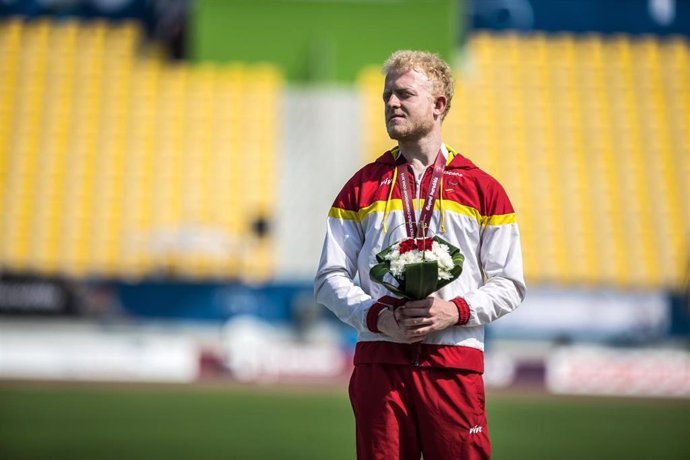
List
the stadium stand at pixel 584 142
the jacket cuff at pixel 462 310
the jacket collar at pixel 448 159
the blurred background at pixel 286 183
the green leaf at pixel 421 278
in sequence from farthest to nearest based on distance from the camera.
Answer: the stadium stand at pixel 584 142 → the blurred background at pixel 286 183 → the jacket collar at pixel 448 159 → the jacket cuff at pixel 462 310 → the green leaf at pixel 421 278

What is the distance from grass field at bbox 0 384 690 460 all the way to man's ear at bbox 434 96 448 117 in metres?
5.22

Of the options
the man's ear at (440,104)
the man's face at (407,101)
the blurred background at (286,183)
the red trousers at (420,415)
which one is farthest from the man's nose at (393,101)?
the blurred background at (286,183)

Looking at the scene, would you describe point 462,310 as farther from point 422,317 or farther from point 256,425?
point 256,425

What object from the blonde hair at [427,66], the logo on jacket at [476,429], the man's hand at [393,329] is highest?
the blonde hair at [427,66]

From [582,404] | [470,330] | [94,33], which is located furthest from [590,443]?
[94,33]

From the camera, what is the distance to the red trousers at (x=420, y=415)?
356 cm

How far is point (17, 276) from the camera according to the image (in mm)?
16359

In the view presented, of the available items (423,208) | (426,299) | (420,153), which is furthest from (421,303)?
(420,153)

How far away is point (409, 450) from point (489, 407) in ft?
33.8

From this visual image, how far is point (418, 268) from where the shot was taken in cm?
339

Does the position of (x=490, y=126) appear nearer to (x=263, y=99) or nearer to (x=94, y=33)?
(x=263, y=99)

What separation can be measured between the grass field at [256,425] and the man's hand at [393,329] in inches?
202

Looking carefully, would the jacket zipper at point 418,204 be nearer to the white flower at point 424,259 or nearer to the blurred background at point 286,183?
the white flower at point 424,259

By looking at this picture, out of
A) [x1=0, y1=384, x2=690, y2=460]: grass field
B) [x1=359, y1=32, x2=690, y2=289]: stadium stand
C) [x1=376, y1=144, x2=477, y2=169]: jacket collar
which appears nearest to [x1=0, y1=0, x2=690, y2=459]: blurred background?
[x1=359, y1=32, x2=690, y2=289]: stadium stand
